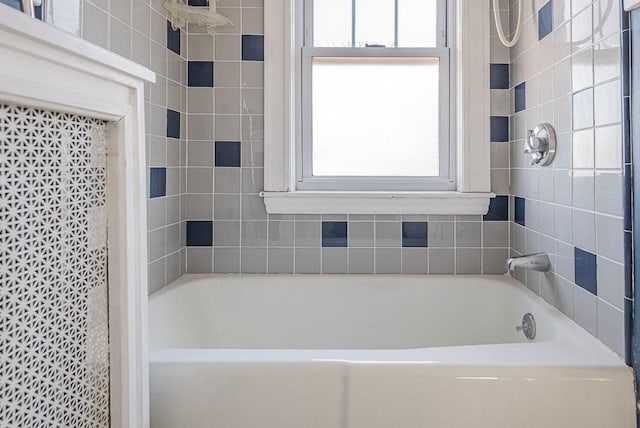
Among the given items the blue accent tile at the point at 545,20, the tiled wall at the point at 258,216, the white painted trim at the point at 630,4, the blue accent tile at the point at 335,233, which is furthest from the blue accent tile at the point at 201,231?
the white painted trim at the point at 630,4

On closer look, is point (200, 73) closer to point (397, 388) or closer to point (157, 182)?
point (157, 182)

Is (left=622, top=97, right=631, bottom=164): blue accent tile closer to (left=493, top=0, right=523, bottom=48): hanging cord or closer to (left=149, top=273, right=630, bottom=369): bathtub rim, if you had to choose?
(left=149, top=273, right=630, bottom=369): bathtub rim

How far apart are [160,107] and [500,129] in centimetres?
129

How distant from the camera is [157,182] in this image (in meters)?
1.57

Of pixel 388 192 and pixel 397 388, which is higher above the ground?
pixel 388 192

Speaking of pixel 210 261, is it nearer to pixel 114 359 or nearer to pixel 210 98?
pixel 210 98

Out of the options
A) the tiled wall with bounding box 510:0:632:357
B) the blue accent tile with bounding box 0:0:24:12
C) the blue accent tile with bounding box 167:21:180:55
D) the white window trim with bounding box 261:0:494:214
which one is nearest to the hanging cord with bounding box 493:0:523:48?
the tiled wall with bounding box 510:0:632:357

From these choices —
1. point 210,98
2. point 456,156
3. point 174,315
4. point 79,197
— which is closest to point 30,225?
point 79,197

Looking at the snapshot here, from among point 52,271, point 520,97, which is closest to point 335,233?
point 520,97

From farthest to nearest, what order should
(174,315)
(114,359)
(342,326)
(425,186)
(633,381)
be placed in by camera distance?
(425,186) → (342,326) → (174,315) → (633,381) → (114,359)

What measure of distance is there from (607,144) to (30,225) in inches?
45.9

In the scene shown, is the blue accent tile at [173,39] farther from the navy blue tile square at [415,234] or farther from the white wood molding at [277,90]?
the navy blue tile square at [415,234]

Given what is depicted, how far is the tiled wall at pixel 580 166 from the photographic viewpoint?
1.01 m

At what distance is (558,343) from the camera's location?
3.57ft
